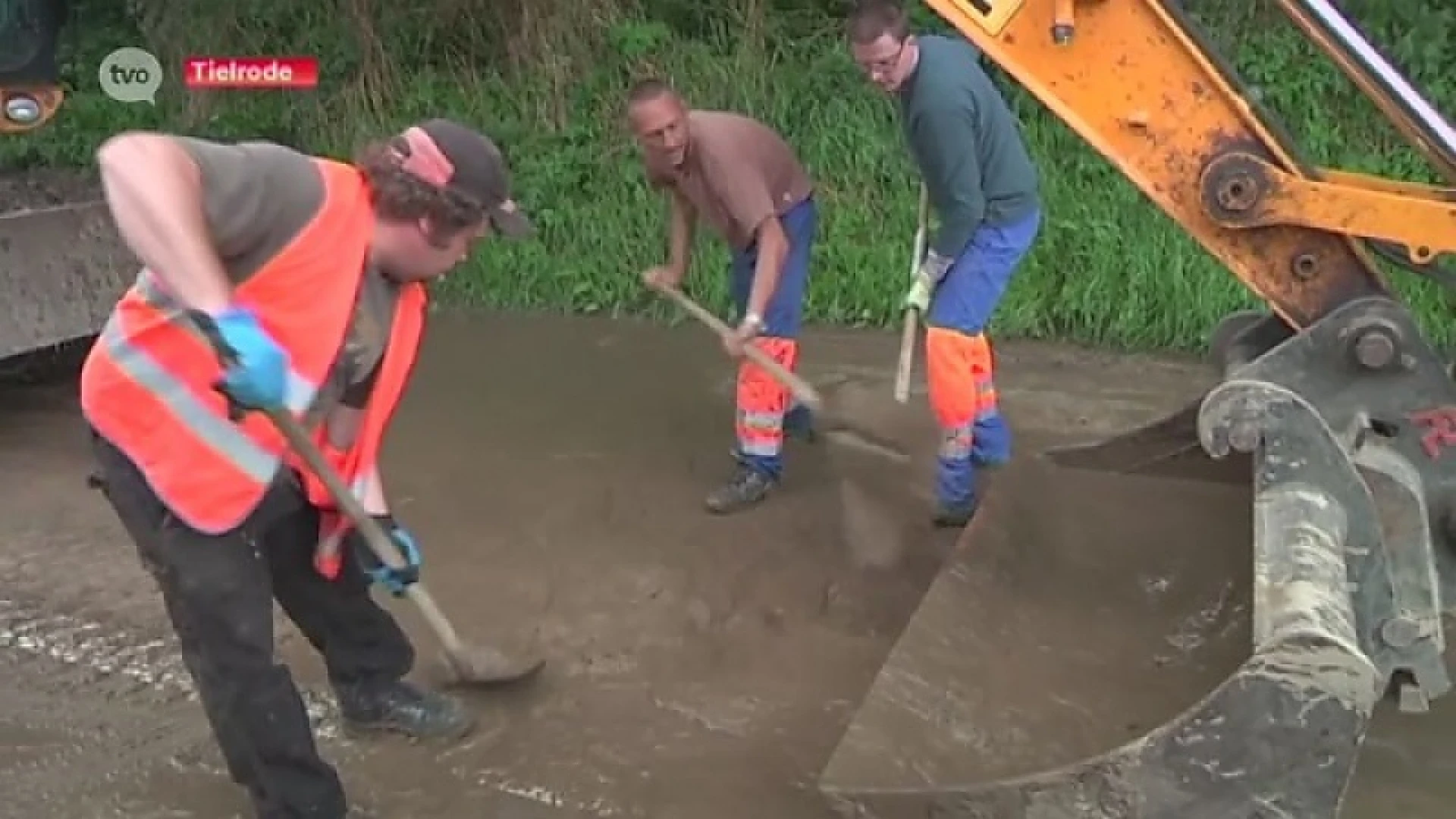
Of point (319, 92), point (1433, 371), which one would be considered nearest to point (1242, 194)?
point (1433, 371)

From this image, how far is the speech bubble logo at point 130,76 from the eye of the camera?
9125mm

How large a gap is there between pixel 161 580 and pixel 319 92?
260 inches

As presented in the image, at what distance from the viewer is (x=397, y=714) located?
3791mm

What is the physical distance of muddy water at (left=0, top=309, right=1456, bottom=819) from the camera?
11.9 ft

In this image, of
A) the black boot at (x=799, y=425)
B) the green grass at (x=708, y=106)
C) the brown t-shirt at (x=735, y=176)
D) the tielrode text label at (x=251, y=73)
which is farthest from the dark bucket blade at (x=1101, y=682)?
the tielrode text label at (x=251, y=73)

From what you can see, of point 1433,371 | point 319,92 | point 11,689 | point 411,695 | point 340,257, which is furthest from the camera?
point 319,92

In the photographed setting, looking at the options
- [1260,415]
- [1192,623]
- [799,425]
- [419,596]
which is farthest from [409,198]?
[799,425]

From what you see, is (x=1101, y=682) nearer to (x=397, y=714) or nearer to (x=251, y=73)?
(x=397, y=714)

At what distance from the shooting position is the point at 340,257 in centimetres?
297

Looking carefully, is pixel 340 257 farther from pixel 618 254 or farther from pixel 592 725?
pixel 618 254

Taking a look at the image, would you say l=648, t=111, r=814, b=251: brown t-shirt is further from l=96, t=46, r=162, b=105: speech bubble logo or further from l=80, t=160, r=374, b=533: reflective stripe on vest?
l=96, t=46, r=162, b=105: speech bubble logo

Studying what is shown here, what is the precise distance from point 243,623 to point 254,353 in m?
0.63

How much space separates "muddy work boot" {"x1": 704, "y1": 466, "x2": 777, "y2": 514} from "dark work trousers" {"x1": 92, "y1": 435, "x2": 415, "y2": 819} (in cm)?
179

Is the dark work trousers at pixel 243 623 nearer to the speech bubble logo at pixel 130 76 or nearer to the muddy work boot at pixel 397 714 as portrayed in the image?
the muddy work boot at pixel 397 714
